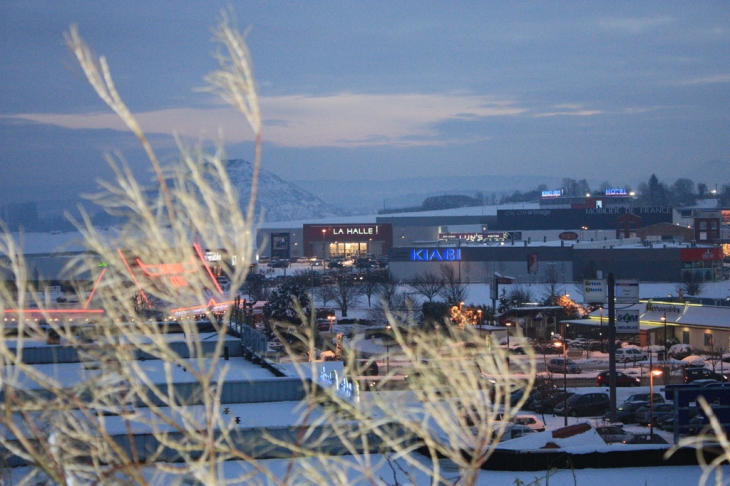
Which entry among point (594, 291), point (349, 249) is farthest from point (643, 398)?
point (349, 249)

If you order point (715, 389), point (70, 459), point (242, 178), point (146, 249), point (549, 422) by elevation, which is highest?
point (242, 178)

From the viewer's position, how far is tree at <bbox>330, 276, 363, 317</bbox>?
26956 mm

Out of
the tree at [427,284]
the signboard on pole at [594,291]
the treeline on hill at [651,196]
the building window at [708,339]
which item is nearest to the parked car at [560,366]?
the signboard on pole at [594,291]

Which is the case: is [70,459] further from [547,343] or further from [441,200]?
[441,200]

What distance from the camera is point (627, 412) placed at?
13.4 m

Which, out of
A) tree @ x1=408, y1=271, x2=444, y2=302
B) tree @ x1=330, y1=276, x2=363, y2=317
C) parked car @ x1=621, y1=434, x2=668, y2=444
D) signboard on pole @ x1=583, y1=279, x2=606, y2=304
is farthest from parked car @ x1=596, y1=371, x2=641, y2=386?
tree @ x1=330, y1=276, x2=363, y2=317

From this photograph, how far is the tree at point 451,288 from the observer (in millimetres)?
25969

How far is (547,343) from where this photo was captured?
21406mm

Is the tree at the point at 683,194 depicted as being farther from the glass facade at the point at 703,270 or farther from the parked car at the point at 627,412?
the parked car at the point at 627,412

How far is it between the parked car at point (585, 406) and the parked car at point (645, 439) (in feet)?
7.42

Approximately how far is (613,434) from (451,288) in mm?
17209

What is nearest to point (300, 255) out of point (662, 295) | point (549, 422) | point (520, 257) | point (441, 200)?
point (520, 257)

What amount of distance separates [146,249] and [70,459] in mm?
832

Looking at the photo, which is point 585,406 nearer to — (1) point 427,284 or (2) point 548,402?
(2) point 548,402
